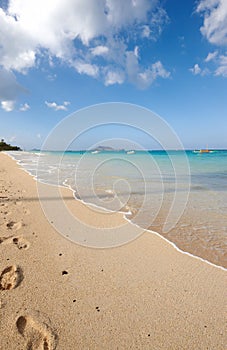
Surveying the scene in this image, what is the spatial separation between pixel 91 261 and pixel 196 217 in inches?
109

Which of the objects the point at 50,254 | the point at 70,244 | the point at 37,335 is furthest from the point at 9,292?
the point at 70,244

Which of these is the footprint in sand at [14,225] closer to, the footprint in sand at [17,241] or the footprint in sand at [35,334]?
the footprint in sand at [17,241]

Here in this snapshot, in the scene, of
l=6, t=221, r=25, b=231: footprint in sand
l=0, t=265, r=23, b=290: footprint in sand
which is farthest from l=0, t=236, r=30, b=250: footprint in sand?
l=0, t=265, r=23, b=290: footprint in sand

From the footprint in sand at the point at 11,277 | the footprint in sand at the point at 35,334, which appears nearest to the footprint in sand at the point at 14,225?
the footprint in sand at the point at 11,277

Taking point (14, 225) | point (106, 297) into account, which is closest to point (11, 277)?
point (106, 297)

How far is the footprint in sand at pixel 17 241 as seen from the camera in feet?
9.62

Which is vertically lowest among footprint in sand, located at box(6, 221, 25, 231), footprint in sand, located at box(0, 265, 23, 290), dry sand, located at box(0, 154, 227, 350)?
dry sand, located at box(0, 154, 227, 350)

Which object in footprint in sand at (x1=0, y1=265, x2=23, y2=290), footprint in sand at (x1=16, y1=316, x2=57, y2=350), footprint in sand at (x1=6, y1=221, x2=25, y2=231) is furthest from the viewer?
footprint in sand at (x1=6, y1=221, x2=25, y2=231)

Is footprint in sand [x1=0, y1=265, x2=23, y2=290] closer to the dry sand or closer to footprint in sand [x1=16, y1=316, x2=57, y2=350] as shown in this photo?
the dry sand

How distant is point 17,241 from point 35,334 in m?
1.70

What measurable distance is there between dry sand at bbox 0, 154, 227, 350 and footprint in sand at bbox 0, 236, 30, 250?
0.01 m

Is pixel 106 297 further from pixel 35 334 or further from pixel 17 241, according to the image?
pixel 17 241

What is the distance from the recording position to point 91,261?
266 cm

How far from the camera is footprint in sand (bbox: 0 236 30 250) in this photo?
2932 millimetres
